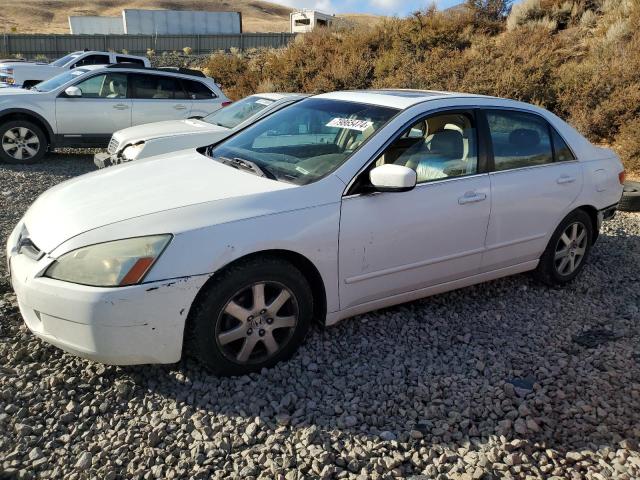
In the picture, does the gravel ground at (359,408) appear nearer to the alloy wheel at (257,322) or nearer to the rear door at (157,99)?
the alloy wheel at (257,322)

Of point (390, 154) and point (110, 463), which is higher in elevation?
point (390, 154)

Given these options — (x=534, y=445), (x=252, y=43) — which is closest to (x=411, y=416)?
(x=534, y=445)

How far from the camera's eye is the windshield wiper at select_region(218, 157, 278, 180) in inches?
140

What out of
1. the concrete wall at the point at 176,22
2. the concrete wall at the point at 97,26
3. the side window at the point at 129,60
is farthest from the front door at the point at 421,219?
the concrete wall at the point at 97,26

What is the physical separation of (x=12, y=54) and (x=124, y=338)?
129ft

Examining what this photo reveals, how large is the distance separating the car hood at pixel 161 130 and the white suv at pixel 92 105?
1487 millimetres

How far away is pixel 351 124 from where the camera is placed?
3.87m

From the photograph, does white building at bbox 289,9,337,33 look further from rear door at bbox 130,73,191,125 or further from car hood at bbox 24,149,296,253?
car hood at bbox 24,149,296,253

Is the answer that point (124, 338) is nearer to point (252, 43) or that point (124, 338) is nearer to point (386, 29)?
point (386, 29)

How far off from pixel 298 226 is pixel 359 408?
104 centimetres

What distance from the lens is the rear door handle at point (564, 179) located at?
4.40 m

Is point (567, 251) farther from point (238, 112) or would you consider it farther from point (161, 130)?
point (161, 130)

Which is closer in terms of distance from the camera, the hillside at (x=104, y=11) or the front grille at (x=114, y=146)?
the front grille at (x=114, y=146)

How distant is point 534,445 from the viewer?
9.10 feet
